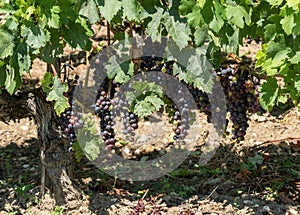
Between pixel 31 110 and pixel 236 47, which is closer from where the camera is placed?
pixel 236 47

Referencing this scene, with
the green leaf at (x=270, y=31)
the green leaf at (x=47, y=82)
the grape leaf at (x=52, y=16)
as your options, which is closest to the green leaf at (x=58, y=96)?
the green leaf at (x=47, y=82)

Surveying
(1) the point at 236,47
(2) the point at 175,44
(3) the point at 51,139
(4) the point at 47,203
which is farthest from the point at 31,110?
(1) the point at 236,47

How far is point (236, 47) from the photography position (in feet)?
11.7

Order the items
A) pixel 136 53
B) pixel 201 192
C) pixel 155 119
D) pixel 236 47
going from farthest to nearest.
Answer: pixel 155 119 < pixel 201 192 < pixel 136 53 < pixel 236 47

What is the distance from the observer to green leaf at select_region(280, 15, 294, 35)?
130 inches

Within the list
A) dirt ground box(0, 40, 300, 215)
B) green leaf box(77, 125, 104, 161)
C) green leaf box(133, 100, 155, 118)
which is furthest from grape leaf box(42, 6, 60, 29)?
dirt ground box(0, 40, 300, 215)

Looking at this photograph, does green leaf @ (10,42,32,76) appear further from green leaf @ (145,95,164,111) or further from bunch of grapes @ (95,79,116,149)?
green leaf @ (145,95,164,111)

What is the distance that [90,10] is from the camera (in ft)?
11.5

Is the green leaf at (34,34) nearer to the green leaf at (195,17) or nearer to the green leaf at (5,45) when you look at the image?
the green leaf at (5,45)

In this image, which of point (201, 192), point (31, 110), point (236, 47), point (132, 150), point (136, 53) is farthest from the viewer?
point (132, 150)

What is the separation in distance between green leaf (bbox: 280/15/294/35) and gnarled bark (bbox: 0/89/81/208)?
1566mm

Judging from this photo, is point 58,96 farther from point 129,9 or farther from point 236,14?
point 236,14

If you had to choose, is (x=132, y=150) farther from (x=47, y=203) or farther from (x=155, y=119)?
(x=47, y=203)

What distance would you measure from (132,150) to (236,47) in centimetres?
185
